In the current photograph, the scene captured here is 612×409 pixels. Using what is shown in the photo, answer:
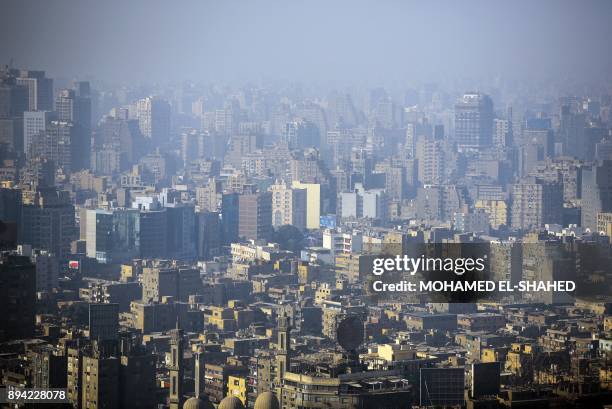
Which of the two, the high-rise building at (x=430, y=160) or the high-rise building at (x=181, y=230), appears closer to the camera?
the high-rise building at (x=181, y=230)

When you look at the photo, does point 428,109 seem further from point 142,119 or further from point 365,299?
point 365,299

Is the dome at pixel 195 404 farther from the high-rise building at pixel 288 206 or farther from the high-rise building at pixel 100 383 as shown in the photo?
the high-rise building at pixel 288 206

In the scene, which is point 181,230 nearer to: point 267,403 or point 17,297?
point 17,297

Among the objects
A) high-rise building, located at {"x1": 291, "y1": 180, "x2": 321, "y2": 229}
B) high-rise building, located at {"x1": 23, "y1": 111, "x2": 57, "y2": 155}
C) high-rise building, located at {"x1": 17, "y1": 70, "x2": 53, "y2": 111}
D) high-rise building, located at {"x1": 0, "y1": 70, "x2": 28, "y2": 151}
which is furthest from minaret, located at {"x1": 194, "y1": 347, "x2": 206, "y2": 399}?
high-rise building, located at {"x1": 17, "y1": 70, "x2": 53, "y2": 111}

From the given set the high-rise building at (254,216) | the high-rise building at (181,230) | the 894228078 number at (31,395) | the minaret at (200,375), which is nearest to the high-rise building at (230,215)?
the high-rise building at (254,216)

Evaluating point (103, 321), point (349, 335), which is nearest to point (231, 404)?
point (349, 335)

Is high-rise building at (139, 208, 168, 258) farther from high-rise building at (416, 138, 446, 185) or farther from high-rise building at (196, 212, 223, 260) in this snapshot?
high-rise building at (416, 138, 446, 185)

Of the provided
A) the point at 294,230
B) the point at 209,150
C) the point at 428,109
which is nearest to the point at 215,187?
the point at 294,230
